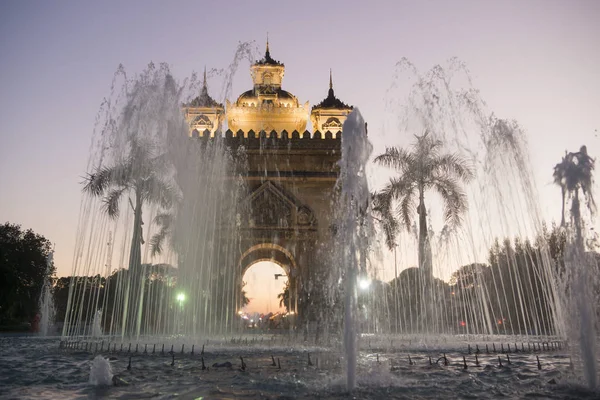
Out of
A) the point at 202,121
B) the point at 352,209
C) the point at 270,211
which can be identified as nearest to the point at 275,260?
the point at 270,211

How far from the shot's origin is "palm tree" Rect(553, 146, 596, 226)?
768 centimetres

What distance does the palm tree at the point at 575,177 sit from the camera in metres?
7.68

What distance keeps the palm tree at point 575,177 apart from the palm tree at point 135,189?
14776 millimetres

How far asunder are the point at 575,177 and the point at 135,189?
55.9ft

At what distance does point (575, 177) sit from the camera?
7781 mm

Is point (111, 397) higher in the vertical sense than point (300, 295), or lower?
lower

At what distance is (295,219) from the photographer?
2330 cm

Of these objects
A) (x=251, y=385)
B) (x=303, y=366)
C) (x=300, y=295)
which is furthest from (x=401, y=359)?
(x=300, y=295)

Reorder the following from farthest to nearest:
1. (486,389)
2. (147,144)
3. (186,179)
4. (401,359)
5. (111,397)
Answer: (186,179) < (147,144) < (401,359) < (486,389) < (111,397)

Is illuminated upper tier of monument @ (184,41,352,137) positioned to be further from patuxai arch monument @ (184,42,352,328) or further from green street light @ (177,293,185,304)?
green street light @ (177,293,185,304)

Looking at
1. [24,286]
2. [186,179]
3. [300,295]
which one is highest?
[186,179]

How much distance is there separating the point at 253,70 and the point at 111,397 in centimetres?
3249

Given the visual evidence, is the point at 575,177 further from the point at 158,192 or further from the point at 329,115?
the point at 329,115

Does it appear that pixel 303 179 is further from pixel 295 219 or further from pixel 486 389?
pixel 486 389
